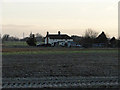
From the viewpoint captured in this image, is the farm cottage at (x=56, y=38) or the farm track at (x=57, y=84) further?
the farm cottage at (x=56, y=38)

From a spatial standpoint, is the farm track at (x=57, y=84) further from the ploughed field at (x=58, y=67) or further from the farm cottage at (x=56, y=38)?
the farm cottage at (x=56, y=38)

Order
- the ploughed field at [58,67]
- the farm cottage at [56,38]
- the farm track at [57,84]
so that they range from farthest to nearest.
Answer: the farm cottage at [56,38] → the ploughed field at [58,67] → the farm track at [57,84]

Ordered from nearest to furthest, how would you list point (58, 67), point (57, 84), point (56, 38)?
point (57, 84) → point (58, 67) → point (56, 38)

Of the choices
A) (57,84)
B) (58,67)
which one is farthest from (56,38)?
(57,84)

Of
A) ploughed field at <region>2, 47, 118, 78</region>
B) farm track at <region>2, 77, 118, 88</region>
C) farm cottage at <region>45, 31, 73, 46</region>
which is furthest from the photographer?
farm cottage at <region>45, 31, 73, 46</region>

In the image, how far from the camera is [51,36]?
275 feet

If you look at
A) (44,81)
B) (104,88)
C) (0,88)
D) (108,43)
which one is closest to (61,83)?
(44,81)

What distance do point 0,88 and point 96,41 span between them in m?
61.2

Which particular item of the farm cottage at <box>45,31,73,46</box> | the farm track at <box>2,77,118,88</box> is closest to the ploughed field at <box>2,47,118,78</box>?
the farm track at <box>2,77,118,88</box>

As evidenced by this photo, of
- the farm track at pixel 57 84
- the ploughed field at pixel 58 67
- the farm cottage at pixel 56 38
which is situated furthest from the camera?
the farm cottage at pixel 56 38

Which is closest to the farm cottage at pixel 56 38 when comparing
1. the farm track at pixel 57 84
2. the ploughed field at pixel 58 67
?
the ploughed field at pixel 58 67

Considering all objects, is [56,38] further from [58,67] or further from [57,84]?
[57,84]

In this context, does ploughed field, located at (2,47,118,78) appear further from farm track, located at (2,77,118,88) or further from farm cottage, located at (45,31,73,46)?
farm cottage, located at (45,31,73,46)

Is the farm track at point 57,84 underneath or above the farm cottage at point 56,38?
underneath
